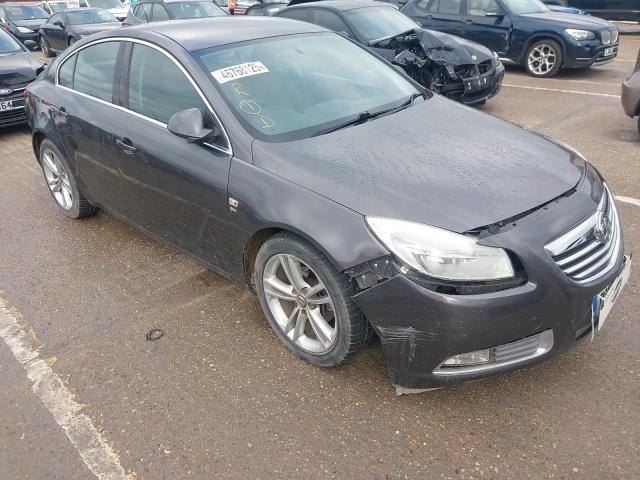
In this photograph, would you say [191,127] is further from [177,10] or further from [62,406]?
[177,10]

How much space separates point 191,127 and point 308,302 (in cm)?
108

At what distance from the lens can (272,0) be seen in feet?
47.1

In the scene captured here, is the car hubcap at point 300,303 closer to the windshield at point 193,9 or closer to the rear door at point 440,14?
the rear door at point 440,14

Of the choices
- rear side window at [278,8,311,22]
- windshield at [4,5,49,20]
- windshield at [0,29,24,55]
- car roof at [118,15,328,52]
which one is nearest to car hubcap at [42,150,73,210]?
car roof at [118,15,328,52]

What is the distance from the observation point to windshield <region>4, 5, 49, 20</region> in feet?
59.7

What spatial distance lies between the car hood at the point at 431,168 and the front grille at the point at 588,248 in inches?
7.3

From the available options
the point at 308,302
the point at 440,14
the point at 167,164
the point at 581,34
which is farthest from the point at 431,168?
the point at 440,14

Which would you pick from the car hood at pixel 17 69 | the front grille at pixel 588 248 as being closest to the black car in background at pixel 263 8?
the car hood at pixel 17 69

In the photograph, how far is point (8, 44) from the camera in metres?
8.24

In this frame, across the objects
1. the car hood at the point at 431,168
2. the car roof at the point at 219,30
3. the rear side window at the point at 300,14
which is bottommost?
the rear side window at the point at 300,14

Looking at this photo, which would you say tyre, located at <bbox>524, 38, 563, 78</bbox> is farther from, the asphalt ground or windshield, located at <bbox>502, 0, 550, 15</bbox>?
the asphalt ground

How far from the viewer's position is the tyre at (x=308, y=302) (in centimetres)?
248

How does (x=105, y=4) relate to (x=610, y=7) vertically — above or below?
below

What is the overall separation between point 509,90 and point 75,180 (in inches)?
Answer: 266
